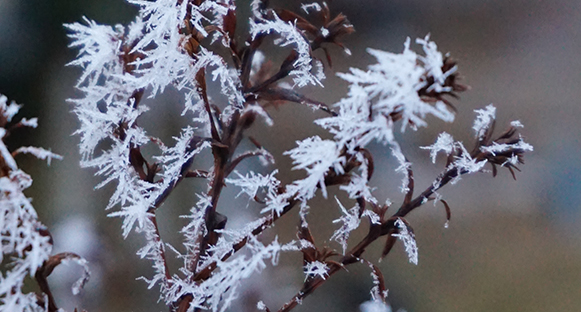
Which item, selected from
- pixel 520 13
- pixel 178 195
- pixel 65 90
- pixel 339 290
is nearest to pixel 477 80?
pixel 520 13

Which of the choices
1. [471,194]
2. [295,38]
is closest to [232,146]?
[295,38]

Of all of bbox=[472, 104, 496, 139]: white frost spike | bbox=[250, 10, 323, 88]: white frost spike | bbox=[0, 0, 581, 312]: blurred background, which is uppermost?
bbox=[250, 10, 323, 88]: white frost spike

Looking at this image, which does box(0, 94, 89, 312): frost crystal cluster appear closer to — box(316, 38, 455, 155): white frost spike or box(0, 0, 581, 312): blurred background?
box(316, 38, 455, 155): white frost spike

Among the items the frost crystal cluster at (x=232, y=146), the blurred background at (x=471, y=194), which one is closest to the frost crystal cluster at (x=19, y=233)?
the frost crystal cluster at (x=232, y=146)

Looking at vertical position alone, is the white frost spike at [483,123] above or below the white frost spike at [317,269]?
above

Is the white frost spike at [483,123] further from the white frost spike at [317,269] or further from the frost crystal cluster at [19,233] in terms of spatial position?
the frost crystal cluster at [19,233]

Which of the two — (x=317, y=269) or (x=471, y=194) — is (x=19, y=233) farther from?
(x=471, y=194)

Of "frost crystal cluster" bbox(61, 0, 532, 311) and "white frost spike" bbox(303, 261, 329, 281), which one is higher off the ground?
"frost crystal cluster" bbox(61, 0, 532, 311)

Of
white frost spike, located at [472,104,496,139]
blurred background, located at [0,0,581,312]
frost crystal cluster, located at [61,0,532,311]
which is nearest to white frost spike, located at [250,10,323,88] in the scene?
frost crystal cluster, located at [61,0,532,311]
